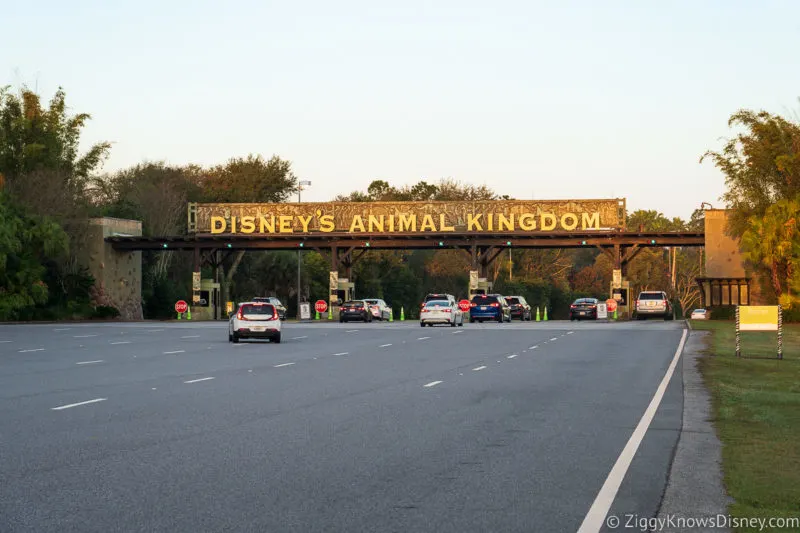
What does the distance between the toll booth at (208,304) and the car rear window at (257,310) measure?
130 feet

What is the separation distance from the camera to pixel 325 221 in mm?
86062

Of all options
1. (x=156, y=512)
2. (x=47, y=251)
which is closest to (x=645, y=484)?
(x=156, y=512)

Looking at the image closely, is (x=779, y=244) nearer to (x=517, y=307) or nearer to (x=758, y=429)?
(x=517, y=307)

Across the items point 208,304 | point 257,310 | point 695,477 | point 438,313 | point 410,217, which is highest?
point 410,217

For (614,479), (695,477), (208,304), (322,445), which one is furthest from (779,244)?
(614,479)

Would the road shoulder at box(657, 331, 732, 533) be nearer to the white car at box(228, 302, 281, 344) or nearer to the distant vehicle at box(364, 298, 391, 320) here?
the white car at box(228, 302, 281, 344)

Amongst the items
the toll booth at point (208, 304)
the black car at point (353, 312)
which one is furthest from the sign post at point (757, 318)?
the toll booth at point (208, 304)

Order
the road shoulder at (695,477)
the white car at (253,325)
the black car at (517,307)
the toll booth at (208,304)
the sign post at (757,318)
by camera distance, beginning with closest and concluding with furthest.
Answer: the road shoulder at (695,477) < the sign post at (757,318) < the white car at (253,325) < the toll booth at (208,304) < the black car at (517,307)

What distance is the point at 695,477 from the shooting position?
11352 millimetres

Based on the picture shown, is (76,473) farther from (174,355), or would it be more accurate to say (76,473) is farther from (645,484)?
(174,355)

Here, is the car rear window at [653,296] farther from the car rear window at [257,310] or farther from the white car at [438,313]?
the car rear window at [257,310]

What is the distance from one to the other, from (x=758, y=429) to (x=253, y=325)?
28.8 metres

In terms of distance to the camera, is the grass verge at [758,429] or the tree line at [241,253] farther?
the tree line at [241,253]

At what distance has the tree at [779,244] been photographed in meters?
67.1
